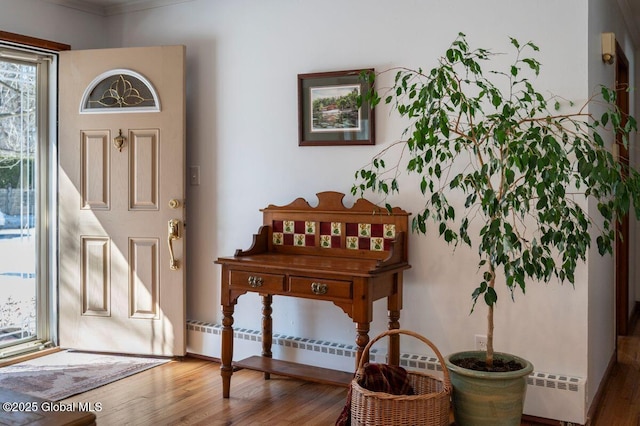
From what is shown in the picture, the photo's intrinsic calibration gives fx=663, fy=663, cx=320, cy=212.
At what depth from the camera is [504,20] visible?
3.23 m

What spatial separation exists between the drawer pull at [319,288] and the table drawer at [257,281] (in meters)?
0.18

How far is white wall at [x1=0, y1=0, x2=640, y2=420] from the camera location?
10.3 ft

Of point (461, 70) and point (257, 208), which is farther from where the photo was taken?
point (257, 208)

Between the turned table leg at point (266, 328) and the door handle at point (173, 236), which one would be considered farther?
the door handle at point (173, 236)

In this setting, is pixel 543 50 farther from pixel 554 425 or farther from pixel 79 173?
pixel 79 173

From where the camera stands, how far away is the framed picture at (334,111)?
3.59 m

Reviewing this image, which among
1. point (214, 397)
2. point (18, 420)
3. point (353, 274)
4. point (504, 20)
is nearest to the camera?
point (18, 420)

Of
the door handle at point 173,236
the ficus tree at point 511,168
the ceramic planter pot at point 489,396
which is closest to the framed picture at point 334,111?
the ficus tree at point 511,168

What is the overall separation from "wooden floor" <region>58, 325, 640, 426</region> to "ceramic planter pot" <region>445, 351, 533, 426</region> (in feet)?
1.90

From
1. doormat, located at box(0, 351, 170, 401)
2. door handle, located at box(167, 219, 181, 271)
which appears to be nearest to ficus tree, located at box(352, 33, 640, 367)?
door handle, located at box(167, 219, 181, 271)

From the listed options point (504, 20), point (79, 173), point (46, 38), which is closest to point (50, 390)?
point (79, 173)

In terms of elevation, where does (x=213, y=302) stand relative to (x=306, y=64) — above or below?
below

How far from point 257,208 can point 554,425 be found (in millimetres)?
1982

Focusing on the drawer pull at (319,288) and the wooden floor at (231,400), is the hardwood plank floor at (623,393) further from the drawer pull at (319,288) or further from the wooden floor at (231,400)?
the drawer pull at (319,288)
